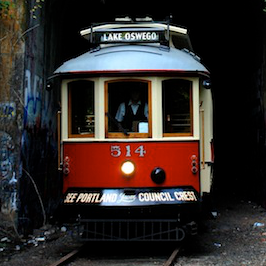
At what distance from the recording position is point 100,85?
292 inches

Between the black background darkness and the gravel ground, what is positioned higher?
the black background darkness

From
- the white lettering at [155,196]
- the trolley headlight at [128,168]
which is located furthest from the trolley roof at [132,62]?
the white lettering at [155,196]

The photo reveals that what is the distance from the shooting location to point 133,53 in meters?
7.54

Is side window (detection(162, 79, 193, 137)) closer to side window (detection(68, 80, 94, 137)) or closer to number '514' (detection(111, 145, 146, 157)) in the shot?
number '514' (detection(111, 145, 146, 157))

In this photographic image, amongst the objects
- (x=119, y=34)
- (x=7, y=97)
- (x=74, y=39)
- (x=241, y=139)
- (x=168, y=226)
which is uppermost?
(x=74, y=39)

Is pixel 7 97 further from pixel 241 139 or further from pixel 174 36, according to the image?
pixel 241 139

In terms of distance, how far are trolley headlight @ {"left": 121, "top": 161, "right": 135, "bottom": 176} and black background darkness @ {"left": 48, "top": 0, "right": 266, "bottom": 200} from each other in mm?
4334

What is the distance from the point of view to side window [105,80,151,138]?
7.41 metres

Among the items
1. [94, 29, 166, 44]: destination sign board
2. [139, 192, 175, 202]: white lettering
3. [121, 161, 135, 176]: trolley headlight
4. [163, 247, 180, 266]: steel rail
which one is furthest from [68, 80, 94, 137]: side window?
[163, 247, 180, 266]: steel rail

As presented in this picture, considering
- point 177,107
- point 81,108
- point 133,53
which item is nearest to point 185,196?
point 177,107

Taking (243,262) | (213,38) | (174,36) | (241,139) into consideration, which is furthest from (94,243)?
(213,38)

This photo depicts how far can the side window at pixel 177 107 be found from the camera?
7.47m

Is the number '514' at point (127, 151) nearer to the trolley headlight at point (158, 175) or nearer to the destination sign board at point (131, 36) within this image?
the trolley headlight at point (158, 175)

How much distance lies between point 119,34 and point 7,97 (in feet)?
7.40
